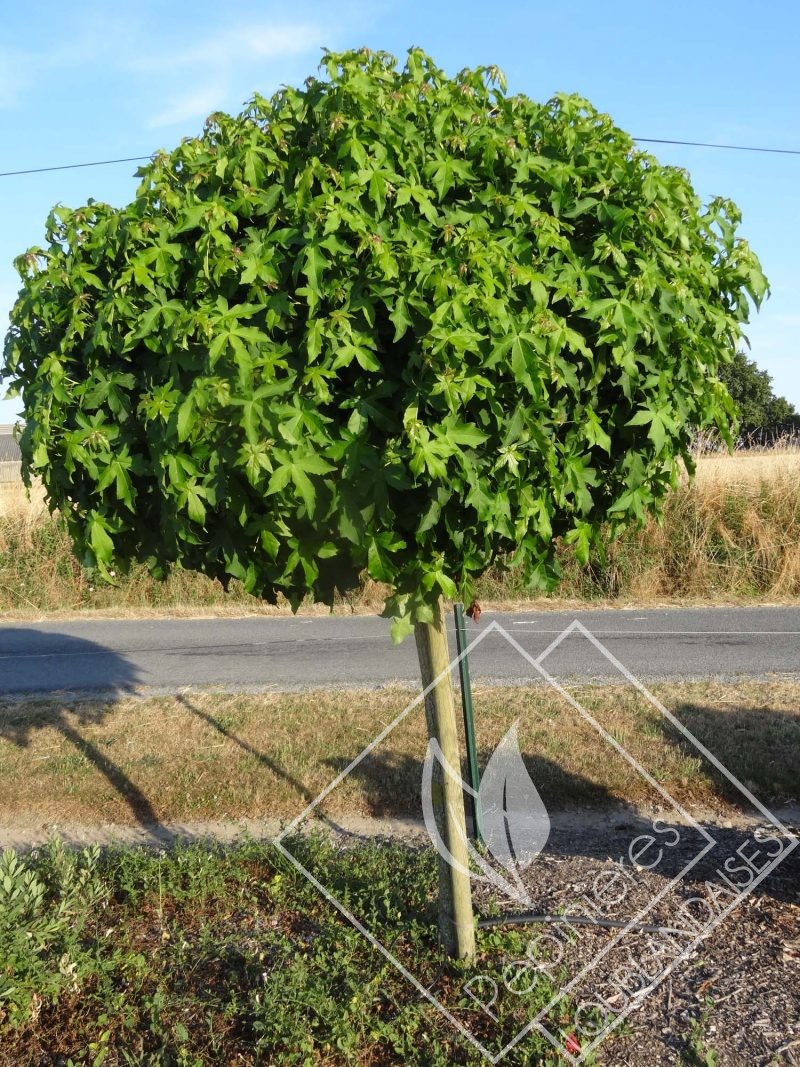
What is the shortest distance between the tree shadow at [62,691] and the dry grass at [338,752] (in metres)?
0.02

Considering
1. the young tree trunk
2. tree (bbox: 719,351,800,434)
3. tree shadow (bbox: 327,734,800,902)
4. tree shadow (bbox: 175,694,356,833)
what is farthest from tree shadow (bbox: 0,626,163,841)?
tree (bbox: 719,351,800,434)

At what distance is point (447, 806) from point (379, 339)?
64.4 inches

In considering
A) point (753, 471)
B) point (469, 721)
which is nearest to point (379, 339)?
point (469, 721)

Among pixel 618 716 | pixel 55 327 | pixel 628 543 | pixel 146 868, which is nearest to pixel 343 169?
pixel 55 327

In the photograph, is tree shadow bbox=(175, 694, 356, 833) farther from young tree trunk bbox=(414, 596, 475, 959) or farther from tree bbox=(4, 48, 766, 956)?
tree bbox=(4, 48, 766, 956)

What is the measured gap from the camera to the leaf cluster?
7.93ft

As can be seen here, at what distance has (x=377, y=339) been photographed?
2.52 meters

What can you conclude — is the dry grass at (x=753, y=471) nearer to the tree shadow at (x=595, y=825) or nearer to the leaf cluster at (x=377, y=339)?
the tree shadow at (x=595, y=825)

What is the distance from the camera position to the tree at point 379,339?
7.94 feet

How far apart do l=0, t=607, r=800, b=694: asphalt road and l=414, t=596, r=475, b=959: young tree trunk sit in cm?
434

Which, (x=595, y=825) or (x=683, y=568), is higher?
(x=683, y=568)

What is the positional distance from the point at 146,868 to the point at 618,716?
3379mm

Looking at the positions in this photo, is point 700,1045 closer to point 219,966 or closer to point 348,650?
point 219,966

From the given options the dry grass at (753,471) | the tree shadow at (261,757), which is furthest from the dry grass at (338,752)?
the dry grass at (753,471)
